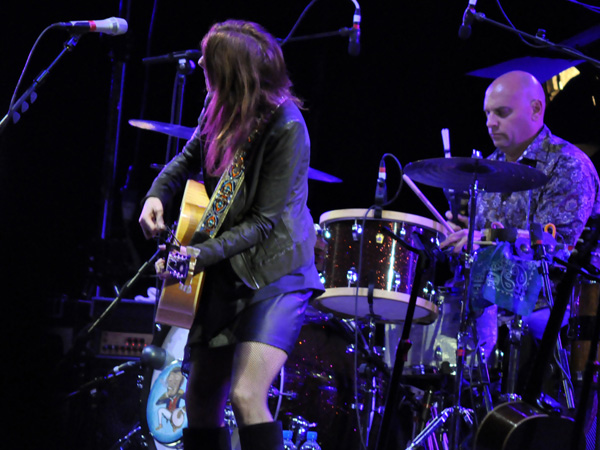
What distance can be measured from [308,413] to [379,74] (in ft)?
11.4

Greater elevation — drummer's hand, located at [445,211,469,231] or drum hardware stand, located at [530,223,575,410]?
drummer's hand, located at [445,211,469,231]

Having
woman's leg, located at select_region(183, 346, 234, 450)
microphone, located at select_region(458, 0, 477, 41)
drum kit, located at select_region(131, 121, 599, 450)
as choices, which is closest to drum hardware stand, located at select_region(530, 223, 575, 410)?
drum kit, located at select_region(131, 121, 599, 450)

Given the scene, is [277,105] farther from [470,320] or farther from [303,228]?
[470,320]

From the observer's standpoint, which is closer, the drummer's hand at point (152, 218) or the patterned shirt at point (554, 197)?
the drummer's hand at point (152, 218)

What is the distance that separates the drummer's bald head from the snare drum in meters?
1.13

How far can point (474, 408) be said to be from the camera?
438cm

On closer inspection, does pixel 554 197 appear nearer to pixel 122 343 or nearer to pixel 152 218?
pixel 152 218

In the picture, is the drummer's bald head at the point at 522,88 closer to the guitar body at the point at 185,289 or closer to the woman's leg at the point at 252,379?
the guitar body at the point at 185,289

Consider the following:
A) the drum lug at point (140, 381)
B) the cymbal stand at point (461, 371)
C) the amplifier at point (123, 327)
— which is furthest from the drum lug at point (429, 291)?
the amplifier at point (123, 327)

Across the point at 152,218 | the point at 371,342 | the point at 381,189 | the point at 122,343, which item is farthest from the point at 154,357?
the point at 152,218

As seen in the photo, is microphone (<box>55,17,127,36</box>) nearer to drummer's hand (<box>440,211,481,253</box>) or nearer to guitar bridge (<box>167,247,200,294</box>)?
guitar bridge (<box>167,247,200,294</box>)

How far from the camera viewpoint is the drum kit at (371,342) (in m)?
4.30

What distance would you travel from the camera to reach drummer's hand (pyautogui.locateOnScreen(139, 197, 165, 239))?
2711 millimetres

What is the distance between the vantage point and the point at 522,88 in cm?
505
